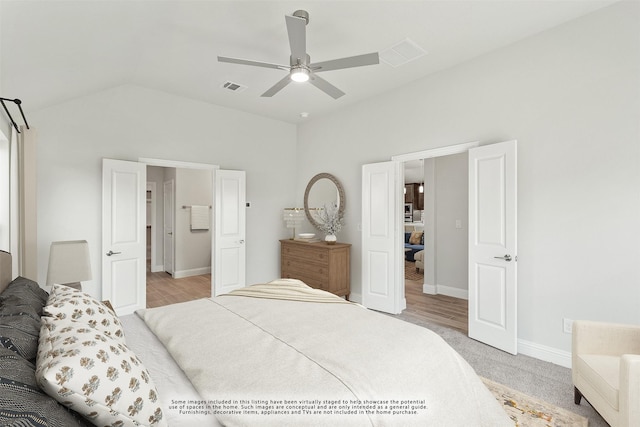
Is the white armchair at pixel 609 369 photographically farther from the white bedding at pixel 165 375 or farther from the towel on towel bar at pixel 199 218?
the towel on towel bar at pixel 199 218

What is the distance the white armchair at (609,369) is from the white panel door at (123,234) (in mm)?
4324

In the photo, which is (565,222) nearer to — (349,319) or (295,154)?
(349,319)

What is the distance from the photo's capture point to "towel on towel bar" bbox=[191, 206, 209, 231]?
6488mm

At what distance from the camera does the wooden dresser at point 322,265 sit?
14.2 feet

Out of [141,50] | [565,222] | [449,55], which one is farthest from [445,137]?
[141,50]

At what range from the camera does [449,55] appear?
325 centimetres

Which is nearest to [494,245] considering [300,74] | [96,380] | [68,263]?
[300,74]

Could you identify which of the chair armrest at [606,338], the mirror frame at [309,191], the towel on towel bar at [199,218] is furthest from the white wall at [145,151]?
the chair armrest at [606,338]

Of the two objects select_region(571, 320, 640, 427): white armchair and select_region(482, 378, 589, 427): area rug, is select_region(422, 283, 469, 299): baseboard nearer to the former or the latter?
select_region(482, 378, 589, 427): area rug

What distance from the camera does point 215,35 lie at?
9.16 feet

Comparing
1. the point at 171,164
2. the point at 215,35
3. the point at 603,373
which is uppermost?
the point at 215,35

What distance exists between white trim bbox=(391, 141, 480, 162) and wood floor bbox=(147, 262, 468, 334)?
1.99 meters

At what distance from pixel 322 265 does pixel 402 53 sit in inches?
107

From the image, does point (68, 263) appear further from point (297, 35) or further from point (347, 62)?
point (347, 62)
